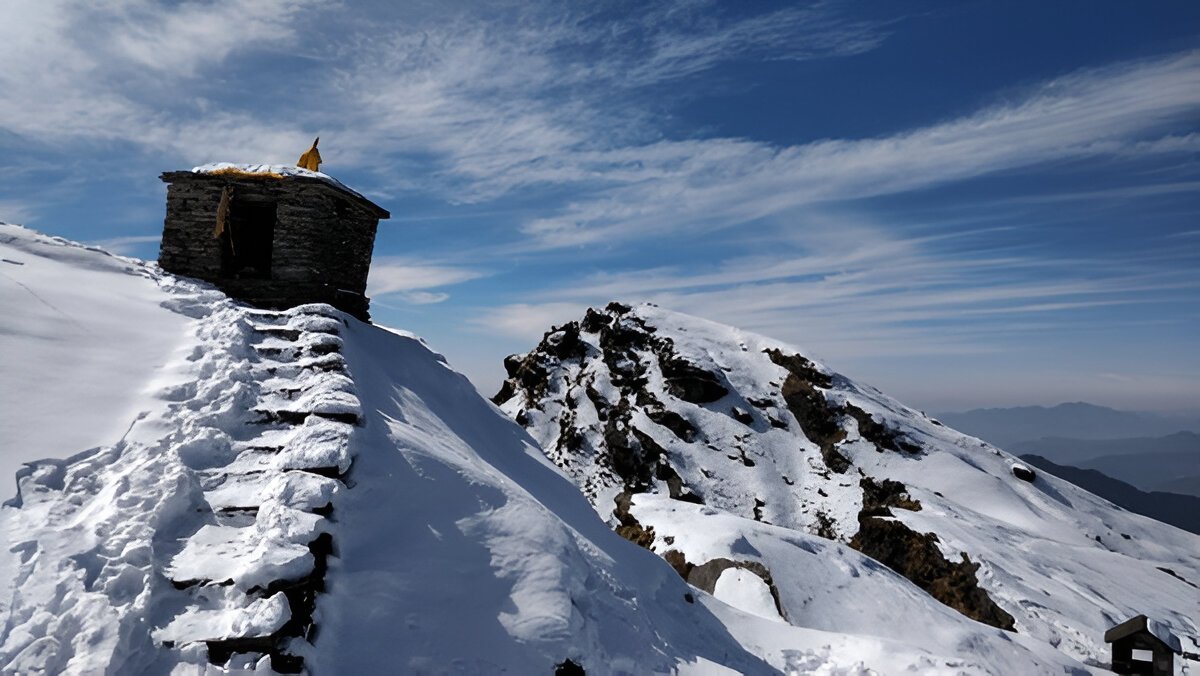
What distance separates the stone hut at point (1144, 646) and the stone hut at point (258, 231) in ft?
60.5

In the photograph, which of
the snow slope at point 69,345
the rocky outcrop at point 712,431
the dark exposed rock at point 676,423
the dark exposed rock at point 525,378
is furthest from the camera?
the dark exposed rock at point 525,378

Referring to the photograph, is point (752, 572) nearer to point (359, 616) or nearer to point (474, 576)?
point (474, 576)

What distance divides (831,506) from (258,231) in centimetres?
3794

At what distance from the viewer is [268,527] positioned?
5074 millimetres

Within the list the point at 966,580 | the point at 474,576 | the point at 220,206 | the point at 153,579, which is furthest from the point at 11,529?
the point at 966,580

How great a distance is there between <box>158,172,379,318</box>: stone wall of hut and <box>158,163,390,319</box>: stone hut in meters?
0.02

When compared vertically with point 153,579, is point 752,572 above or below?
below

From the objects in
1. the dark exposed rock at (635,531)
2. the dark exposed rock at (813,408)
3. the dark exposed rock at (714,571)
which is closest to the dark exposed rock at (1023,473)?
the dark exposed rock at (813,408)

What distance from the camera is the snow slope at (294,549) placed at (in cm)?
413

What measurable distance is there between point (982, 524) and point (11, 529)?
37.4m

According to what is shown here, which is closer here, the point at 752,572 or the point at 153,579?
the point at 153,579

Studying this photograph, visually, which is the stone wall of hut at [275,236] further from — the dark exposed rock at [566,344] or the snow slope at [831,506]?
the dark exposed rock at [566,344]

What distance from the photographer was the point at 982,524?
3073 cm

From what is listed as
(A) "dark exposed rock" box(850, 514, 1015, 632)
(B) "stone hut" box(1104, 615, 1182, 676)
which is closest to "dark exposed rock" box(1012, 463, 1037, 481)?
(A) "dark exposed rock" box(850, 514, 1015, 632)
